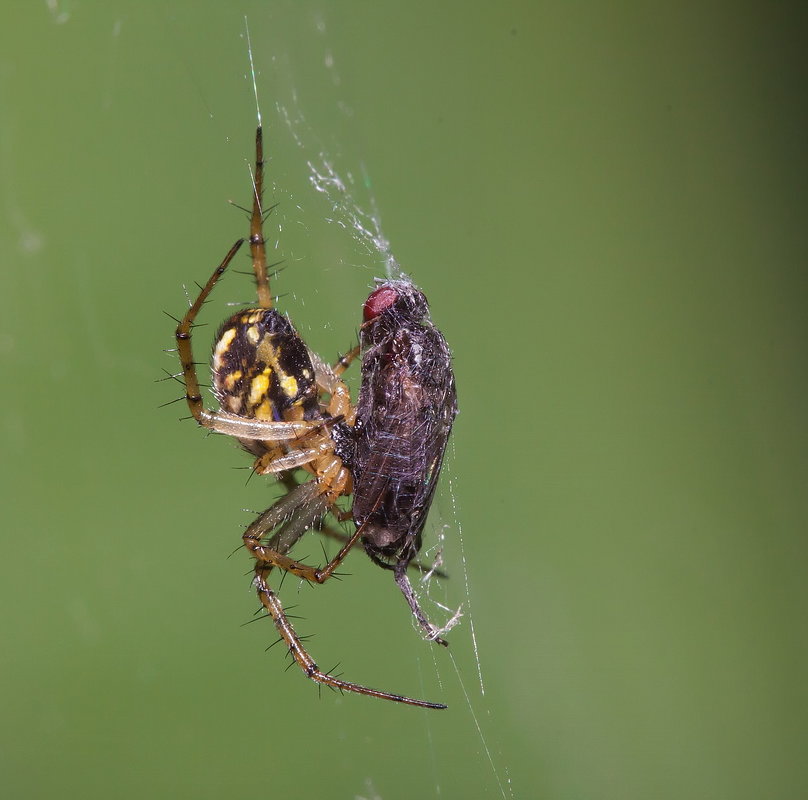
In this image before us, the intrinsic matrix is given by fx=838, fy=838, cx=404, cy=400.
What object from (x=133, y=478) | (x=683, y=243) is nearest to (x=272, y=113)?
(x=133, y=478)

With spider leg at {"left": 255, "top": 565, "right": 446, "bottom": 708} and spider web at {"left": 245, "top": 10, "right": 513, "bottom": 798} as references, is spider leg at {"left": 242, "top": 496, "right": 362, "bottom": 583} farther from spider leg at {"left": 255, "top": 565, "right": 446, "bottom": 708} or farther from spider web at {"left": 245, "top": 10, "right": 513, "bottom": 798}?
spider web at {"left": 245, "top": 10, "right": 513, "bottom": 798}

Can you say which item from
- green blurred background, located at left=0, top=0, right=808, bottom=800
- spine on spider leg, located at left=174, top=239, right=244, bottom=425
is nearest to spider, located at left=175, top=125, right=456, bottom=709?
spine on spider leg, located at left=174, top=239, right=244, bottom=425

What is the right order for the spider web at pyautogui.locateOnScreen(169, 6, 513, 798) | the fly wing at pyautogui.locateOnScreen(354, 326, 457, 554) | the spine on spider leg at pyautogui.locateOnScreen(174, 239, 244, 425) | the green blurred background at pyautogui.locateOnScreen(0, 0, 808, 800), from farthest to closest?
the green blurred background at pyautogui.locateOnScreen(0, 0, 808, 800) → the spider web at pyautogui.locateOnScreen(169, 6, 513, 798) → the spine on spider leg at pyautogui.locateOnScreen(174, 239, 244, 425) → the fly wing at pyautogui.locateOnScreen(354, 326, 457, 554)

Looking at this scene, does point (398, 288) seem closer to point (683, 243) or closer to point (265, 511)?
point (265, 511)

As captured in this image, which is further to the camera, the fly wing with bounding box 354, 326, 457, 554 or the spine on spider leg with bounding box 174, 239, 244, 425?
the spine on spider leg with bounding box 174, 239, 244, 425

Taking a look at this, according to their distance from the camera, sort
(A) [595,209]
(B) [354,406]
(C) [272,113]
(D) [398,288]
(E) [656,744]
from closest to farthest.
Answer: (D) [398,288] → (B) [354,406] → (C) [272,113] → (E) [656,744] → (A) [595,209]

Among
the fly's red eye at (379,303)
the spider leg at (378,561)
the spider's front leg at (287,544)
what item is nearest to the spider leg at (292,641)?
Result: the spider's front leg at (287,544)

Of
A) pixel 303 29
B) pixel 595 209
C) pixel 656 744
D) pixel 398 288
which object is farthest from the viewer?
pixel 595 209

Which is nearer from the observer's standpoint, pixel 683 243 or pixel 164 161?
pixel 164 161

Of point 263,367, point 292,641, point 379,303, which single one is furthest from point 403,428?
point 292,641
